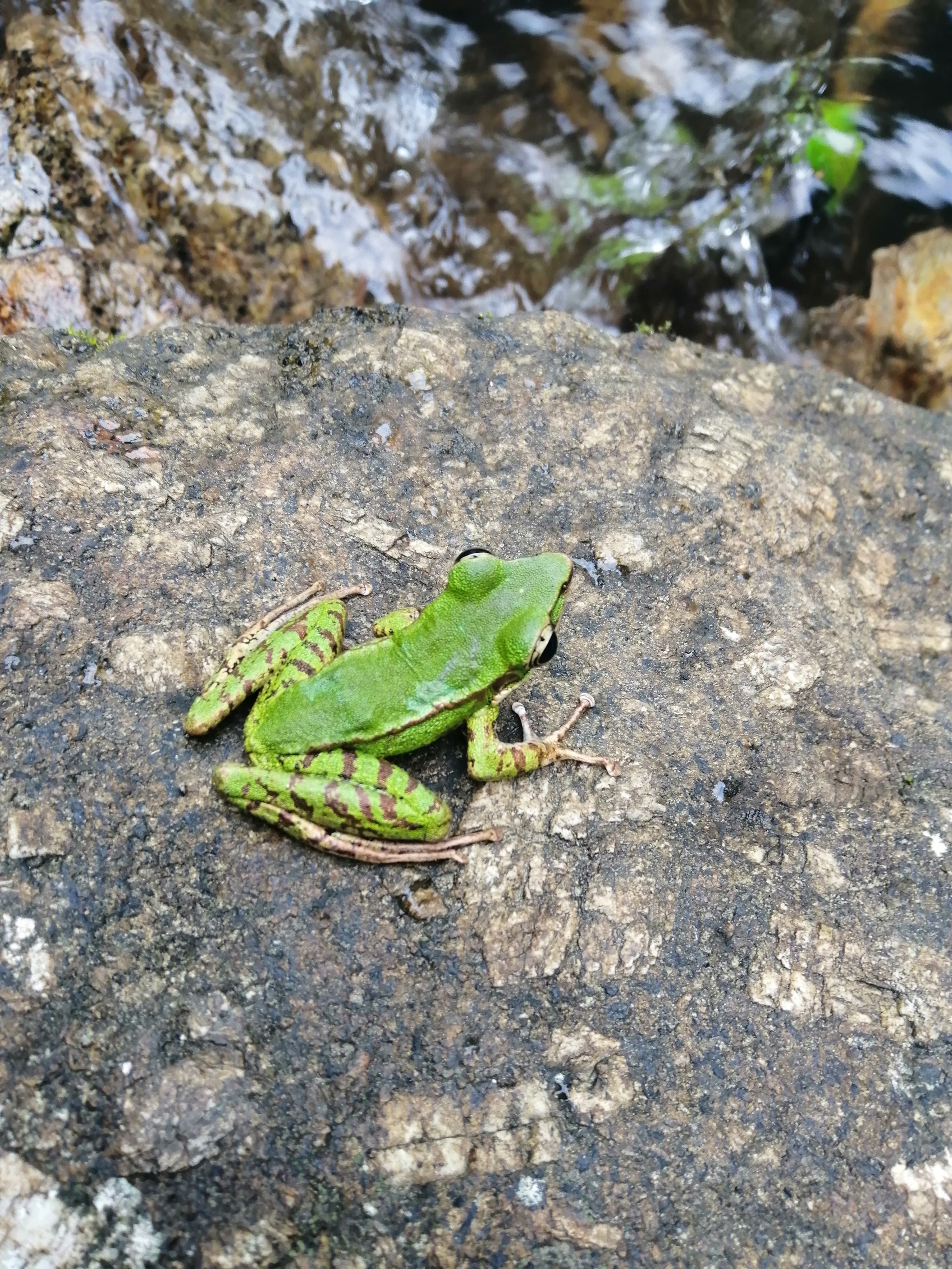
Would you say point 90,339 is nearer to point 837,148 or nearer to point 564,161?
point 564,161

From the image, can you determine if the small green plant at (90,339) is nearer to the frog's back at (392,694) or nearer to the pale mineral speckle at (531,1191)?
the frog's back at (392,694)

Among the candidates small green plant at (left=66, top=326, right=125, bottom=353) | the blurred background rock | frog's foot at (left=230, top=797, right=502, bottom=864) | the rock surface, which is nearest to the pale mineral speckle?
the rock surface

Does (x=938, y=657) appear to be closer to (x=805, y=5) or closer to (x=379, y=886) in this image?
(x=379, y=886)

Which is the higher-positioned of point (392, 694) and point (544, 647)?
point (544, 647)

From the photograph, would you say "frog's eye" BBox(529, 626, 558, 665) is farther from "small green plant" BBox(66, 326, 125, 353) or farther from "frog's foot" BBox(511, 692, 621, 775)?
"small green plant" BBox(66, 326, 125, 353)

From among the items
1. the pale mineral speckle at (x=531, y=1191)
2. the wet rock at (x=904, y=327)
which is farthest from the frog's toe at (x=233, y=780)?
the wet rock at (x=904, y=327)

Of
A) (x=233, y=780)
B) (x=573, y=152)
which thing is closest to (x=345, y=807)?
(x=233, y=780)

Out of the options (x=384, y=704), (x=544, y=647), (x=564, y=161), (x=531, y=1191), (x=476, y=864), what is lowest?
(x=531, y=1191)
